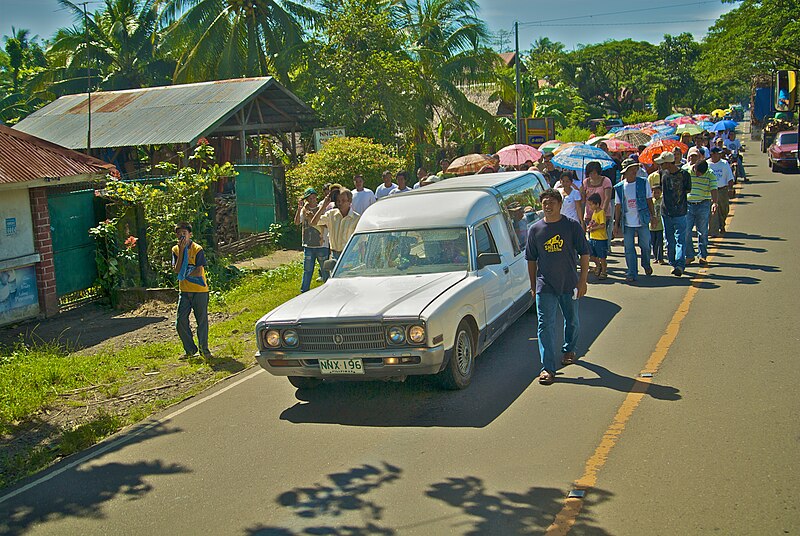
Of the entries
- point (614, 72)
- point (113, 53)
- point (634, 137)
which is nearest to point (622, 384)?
point (634, 137)

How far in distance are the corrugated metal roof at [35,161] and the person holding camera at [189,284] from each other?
3256mm

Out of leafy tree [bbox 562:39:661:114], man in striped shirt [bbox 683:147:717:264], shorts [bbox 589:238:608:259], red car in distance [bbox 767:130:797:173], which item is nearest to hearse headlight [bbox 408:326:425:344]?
shorts [bbox 589:238:608:259]

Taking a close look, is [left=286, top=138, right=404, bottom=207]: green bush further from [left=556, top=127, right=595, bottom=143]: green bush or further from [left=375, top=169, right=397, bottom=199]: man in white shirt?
[left=556, top=127, right=595, bottom=143]: green bush

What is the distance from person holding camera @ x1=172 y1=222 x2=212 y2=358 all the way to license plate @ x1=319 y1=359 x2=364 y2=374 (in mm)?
2950

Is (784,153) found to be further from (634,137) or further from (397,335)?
(397,335)

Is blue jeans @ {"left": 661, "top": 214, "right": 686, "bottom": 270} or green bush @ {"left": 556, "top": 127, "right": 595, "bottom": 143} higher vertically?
green bush @ {"left": 556, "top": 127, "right": 595, "bottom": 143}

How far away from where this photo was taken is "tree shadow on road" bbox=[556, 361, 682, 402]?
7.57m

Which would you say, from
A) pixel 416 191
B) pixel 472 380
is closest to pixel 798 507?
pixel 472 380

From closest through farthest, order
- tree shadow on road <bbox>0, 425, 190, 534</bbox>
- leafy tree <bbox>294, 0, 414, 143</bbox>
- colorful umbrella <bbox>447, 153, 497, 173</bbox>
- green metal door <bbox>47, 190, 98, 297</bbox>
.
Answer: tree shadow on road <bbox>0, 425, 190, 534</bbox>, green metal door <bbox>47, 190, 98, 297</bbox>, colorful umbrella <bbox>447, 153, 497, 173</bbox>, leafy tree <bbox>294, 0, 414, 143</bbox>

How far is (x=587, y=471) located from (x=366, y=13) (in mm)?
22884

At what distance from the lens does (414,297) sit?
801 centimetres

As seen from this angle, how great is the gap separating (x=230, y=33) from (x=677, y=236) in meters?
21.7

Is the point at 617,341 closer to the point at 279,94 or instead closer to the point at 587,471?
the point at 587,471

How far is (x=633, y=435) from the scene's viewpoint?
6.60 m
